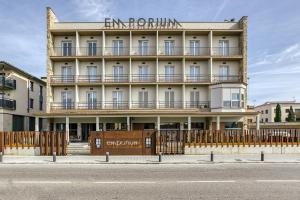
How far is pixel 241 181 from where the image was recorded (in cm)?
1109

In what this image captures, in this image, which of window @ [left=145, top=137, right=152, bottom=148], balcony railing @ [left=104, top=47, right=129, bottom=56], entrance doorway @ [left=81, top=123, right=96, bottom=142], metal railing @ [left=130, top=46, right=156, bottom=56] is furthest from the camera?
metal railing @ [left=130, top=46, right=156, bottom=56]

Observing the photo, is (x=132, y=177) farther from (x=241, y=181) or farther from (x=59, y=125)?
(x=59, y=125)

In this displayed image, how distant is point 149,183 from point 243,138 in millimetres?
13181

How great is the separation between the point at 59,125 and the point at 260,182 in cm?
2815

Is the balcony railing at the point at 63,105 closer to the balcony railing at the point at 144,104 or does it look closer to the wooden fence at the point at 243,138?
the balcony railing at the point at 144,104

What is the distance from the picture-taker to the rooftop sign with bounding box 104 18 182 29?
34094 mm

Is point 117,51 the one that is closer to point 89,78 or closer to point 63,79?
point 89,78

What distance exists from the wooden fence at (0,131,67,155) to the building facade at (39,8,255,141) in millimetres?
12209

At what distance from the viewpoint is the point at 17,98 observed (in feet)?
121

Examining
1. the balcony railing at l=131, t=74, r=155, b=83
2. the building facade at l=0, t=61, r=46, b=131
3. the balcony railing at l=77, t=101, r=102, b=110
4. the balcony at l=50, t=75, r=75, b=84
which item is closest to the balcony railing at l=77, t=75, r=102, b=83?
the balcony at l=50, t=75, r=75, b=84

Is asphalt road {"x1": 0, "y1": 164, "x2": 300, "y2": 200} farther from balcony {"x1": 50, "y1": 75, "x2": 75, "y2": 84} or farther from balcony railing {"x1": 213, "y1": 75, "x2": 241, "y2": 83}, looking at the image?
balcony railing {"x1": 213, "y1": 75, "x2": 241, "y2": 83}

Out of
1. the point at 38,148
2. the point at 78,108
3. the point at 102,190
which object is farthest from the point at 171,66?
the point at 102,190

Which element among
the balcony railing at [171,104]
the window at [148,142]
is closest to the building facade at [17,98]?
the balcony railing at [171,104]

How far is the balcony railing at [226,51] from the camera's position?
3472cm
